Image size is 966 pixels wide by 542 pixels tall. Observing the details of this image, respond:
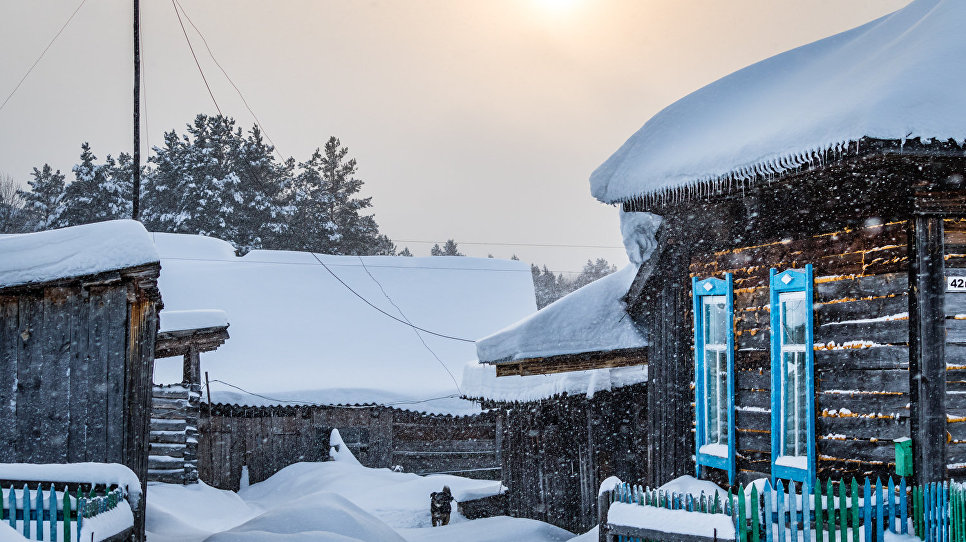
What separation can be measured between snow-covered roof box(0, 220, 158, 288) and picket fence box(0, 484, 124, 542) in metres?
2.37

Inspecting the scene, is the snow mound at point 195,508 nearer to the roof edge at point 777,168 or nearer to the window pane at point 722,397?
the window pane at point 722,397

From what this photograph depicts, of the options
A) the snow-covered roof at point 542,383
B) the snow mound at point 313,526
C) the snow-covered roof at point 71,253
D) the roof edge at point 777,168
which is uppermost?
the roof edge at point 777,168

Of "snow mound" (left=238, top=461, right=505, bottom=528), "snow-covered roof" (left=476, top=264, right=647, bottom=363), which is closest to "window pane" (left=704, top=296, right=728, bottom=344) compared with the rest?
"snow-covered roof" (left=476, top=264, right=647, bottom=363)

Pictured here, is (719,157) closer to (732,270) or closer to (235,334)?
(732,270)

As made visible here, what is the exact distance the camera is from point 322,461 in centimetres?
2369

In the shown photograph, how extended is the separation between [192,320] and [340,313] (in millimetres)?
12412

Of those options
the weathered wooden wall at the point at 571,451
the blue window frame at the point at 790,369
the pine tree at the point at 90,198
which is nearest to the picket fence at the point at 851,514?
the blue window frame at the point at 790,369

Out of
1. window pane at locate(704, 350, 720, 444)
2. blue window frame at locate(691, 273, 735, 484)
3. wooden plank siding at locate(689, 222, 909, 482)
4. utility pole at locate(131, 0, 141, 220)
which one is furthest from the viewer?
utility pole at locate(131, 0, 141, 220)

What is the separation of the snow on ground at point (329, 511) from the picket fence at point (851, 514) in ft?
15.3

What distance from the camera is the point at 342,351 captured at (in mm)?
27453

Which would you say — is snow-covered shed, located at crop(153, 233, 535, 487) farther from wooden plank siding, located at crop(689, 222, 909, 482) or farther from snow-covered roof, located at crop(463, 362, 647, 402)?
wooden plank siding, located at crop(689, 222, 909, 482)

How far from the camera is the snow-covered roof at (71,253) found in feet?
30.2

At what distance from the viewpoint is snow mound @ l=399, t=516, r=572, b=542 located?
1307 centimetres

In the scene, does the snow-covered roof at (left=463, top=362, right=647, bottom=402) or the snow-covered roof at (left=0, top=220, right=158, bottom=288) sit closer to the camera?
the snow-covered roof at (left=0, top=220, right=158, bottom=288)
